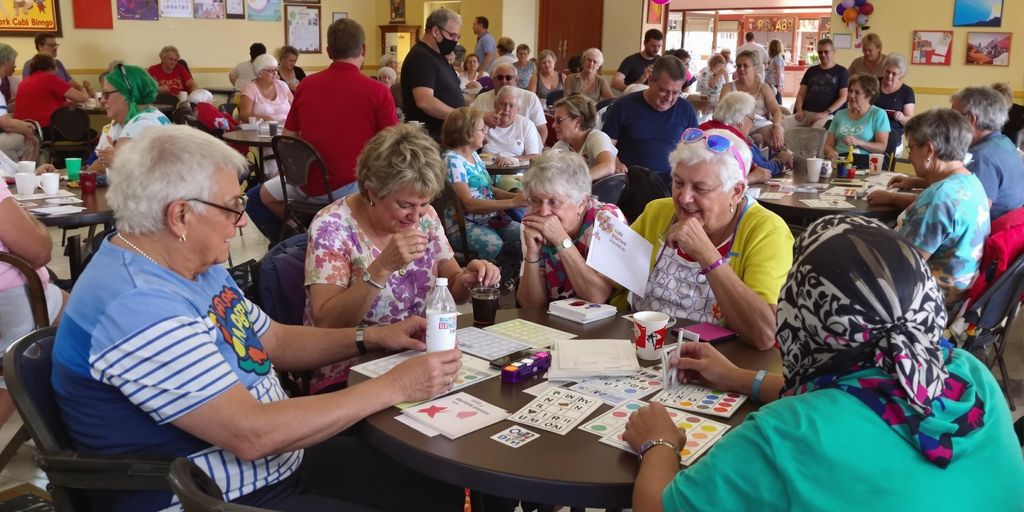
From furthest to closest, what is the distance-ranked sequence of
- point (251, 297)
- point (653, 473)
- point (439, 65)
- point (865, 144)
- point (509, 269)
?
point (865, 144)
point (439, 65)
point (509, 269)
point (251, 297)
point (653, 473)

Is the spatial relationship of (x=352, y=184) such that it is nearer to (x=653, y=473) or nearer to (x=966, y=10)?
(x=653, y=473)

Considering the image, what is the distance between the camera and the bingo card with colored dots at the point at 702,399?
172 centimetres

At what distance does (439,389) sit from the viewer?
1.76 meters

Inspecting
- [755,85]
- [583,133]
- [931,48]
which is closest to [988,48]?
[931,48]

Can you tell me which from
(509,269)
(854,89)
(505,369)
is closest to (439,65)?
(509,269)

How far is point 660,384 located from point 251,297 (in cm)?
127

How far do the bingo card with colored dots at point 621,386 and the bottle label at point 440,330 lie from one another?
0.31 meters

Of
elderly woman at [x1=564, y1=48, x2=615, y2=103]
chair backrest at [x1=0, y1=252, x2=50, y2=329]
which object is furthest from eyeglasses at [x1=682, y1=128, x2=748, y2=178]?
elderly woman at [x1=564, y1=48, x2=615, y2=103]

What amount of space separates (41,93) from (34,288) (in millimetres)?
7298

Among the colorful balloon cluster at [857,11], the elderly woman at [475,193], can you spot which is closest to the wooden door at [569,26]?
the colorful balloon cluster at [857,11]

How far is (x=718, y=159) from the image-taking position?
2484mm

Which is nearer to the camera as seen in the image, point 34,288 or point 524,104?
point 34,288

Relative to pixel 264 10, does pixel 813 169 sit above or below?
below

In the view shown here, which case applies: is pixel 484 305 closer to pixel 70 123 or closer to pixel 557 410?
pixel 557 410
